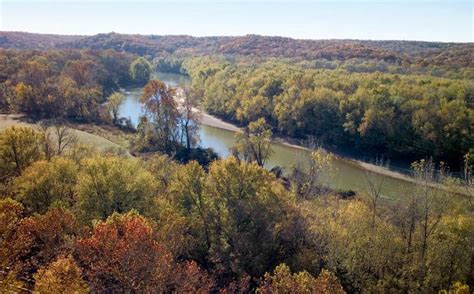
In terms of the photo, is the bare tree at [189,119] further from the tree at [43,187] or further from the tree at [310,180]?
the tree at [43,187]

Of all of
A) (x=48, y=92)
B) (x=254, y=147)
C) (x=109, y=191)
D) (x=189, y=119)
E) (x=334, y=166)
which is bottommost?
(x=334, y=166)

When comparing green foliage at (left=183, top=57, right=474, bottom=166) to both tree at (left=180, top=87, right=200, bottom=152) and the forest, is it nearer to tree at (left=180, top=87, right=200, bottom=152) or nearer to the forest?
the forest

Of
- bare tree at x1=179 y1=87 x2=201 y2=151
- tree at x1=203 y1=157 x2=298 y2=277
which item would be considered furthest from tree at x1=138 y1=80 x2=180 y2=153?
tree at x1=203 y1=157 x2=298 y2=277

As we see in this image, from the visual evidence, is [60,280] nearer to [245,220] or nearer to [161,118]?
[245,220]

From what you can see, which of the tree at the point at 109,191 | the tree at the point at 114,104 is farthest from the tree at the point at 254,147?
the tree at the point at 114,104

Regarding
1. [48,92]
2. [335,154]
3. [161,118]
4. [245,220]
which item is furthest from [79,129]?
[245,220]
